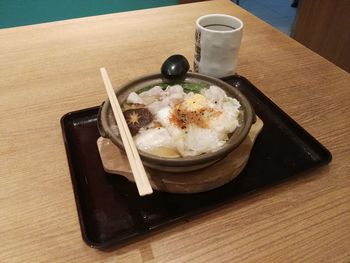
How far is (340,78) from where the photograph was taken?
1.13m

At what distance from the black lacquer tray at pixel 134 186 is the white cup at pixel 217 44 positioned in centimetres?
24

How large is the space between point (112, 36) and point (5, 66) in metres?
0.46

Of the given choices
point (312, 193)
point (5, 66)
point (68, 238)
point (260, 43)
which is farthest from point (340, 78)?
point (5, 66)

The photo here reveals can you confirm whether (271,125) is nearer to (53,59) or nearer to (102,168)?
(102,168)

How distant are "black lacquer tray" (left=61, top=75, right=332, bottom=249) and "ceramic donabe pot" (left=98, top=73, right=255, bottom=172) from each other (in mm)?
85

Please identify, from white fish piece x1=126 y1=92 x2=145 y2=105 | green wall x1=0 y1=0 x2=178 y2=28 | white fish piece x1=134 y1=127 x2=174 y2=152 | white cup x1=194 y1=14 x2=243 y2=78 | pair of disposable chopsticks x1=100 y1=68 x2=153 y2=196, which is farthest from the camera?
green wall x1=0 y1=0 x2=178 y2=28

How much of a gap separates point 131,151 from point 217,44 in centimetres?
54

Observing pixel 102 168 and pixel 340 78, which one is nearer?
pixel 102 168

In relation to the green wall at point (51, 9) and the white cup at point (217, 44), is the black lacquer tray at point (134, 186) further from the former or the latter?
the green wall at point (51, 9)

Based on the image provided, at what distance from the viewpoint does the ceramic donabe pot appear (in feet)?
2.05

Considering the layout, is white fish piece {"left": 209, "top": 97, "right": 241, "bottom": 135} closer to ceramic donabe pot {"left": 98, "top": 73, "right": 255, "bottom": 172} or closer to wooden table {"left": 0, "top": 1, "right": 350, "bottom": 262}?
ceramic donabe pot {"left": 98, "top": 73, "right": 255, "bottom": 172}

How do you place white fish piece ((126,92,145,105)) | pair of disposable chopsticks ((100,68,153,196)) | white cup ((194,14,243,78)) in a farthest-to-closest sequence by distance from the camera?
white cup ((194,14,243,78))
white fish piece ((126,92,145,105))
pair of disposable chopsticks ((100,68,153,196))

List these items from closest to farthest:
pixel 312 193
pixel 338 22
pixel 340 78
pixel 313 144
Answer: pixel 312 193
pixel 313 144
pixel 340 78
pixel 338 22

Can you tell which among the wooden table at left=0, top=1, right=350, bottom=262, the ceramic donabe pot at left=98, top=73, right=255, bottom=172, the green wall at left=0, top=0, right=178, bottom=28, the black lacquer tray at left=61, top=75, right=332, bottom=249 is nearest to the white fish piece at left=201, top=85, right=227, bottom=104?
the ceramic donabe pot at left=98, top=73, right=255, bottom=172
